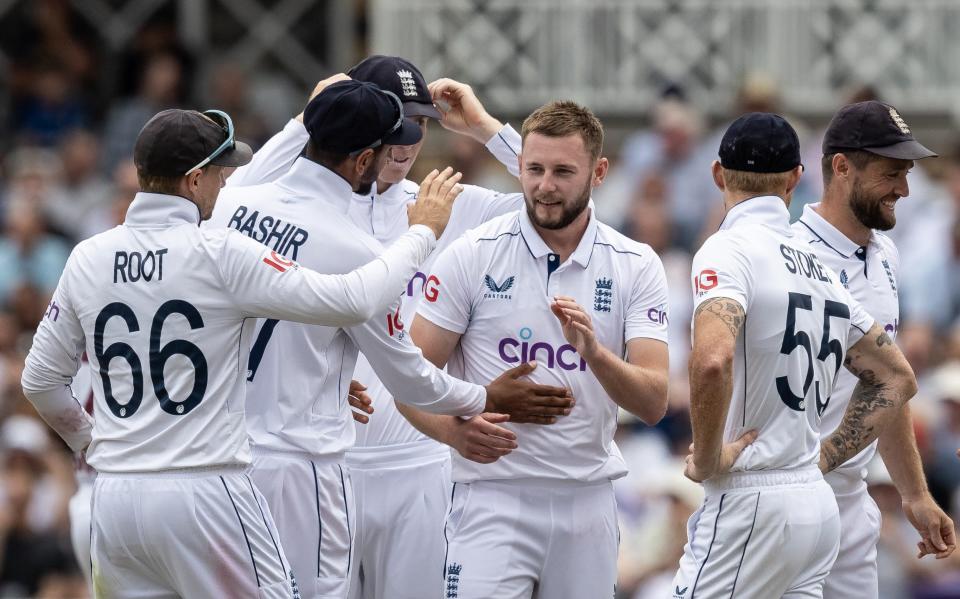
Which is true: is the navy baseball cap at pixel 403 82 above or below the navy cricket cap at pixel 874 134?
above

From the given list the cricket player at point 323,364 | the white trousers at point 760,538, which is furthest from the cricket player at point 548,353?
the white trousers at point 760,538

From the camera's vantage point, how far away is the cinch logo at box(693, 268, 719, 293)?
21.1 ft

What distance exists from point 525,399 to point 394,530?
3.38 ft

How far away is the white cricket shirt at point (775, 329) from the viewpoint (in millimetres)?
6508

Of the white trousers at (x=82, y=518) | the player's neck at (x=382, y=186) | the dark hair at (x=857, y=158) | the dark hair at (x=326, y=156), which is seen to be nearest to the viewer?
the dark hair at (x=326, y=156)

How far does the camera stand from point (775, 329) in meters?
6.51

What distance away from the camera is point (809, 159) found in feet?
44.6

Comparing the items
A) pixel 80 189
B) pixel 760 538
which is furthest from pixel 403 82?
pixel 80 189

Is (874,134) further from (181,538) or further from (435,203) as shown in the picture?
(181,538)

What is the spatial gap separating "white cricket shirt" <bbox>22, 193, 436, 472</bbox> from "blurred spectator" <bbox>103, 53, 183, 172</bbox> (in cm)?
933

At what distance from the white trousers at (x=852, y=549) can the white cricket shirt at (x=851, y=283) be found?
8 cm

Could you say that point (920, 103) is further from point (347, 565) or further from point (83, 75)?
point (347, 565)

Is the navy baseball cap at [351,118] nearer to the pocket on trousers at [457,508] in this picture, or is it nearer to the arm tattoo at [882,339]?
the pocket on trousers at [457,508]

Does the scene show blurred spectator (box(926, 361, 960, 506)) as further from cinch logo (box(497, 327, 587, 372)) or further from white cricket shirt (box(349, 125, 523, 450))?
cinch logo (box(497, 327, 587, 372))
